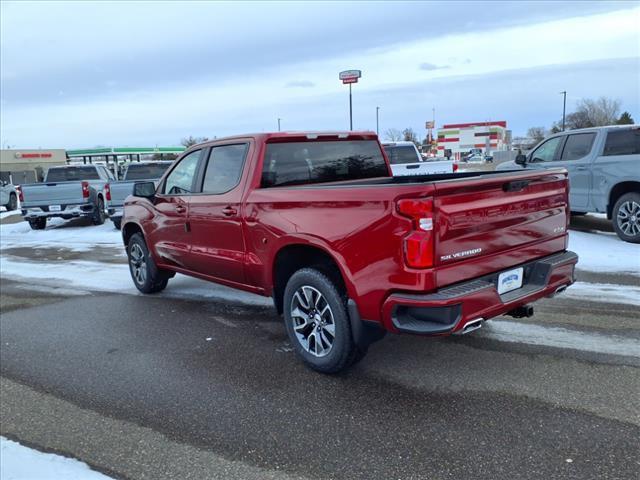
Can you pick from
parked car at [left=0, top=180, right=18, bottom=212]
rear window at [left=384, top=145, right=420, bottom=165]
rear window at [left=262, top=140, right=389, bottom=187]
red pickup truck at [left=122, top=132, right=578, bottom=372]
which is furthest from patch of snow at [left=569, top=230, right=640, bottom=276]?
parked car at [left=0, top=180, right=18, bottom=212]

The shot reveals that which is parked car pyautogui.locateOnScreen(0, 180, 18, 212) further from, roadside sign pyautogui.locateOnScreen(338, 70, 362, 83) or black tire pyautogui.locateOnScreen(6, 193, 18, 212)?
roadside sign pyautogui.locateOnScreen(338, 70, 362, 83)

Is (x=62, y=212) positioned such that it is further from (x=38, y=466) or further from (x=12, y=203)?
(x=38, y=466)

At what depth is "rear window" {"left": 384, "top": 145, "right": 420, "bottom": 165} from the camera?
1455 centimetres

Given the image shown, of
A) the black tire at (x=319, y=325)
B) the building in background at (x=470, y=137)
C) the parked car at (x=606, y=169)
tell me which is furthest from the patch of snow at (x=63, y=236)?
the building in background at (x=470, y=137)

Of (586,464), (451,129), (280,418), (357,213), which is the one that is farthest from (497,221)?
(451,129)

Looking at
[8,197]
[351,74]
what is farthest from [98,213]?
[351,74]

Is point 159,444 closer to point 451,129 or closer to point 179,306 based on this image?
point 179,306

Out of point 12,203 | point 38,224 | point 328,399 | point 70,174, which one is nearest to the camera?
point 328,399

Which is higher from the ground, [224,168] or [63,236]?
[224,168]

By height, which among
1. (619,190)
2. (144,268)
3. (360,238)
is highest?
(360,238)

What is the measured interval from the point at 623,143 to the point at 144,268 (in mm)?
7681

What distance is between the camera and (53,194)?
46.8 feet

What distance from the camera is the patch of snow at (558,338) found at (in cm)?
425

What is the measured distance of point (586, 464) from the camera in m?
2.77
